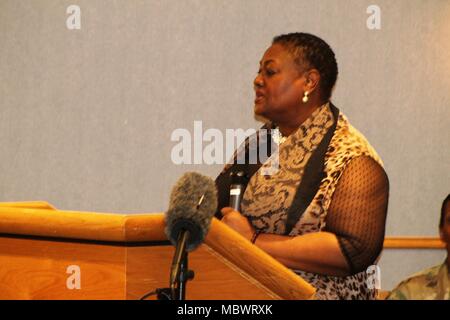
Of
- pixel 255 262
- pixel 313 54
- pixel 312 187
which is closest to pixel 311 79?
pixel 313 54

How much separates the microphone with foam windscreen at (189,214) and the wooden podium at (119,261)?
0.36 feet

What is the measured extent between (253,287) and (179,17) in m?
2.90

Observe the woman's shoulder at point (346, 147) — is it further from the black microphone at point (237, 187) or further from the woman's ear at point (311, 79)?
the black microphone at point (237, 187)

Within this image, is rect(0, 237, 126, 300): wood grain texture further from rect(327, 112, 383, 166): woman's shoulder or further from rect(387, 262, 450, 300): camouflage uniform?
rect(387, 262, 450, 300): camouflage uniform

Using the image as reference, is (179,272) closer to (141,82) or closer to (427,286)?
(427,286)

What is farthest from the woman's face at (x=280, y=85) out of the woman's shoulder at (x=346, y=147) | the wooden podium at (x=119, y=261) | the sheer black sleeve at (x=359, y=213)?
the wooden podium at (x=119, y=261)

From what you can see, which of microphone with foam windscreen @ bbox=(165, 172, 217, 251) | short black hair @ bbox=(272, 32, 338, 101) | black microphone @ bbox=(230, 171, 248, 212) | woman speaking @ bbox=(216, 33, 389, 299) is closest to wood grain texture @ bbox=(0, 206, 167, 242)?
microphone with foam windscreen @ bbox=(165, 172, 217, 251)

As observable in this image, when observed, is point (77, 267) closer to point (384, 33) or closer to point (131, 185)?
point (131, 185)

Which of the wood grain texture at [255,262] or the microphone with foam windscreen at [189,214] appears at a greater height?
the microphone with foam windscreen at [189,214]

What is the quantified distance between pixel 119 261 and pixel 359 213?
3.43ft

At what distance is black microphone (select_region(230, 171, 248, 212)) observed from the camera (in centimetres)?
273

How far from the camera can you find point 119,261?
5.35 ft

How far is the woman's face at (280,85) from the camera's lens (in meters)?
2.79

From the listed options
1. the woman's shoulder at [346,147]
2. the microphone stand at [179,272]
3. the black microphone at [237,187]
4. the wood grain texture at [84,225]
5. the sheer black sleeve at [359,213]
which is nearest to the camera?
the microphone stand at [179,272]
